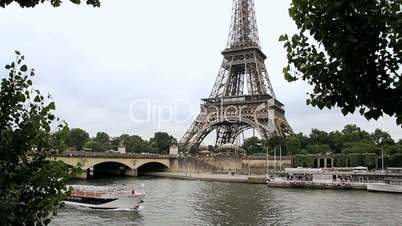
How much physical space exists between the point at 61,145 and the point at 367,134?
351ft

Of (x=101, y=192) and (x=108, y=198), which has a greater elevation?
(x=101, y=192)

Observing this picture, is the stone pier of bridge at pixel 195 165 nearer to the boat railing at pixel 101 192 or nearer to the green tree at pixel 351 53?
the boat railing at pixel 101 192

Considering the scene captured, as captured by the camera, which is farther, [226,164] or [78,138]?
[78,138]

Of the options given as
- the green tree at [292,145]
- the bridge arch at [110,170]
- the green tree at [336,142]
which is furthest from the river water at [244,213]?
the green tree at [336,142]

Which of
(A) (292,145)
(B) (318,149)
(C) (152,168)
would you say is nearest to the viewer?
(A) (292,145)

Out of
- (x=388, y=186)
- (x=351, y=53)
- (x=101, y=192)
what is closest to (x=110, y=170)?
(x=388, y=186)

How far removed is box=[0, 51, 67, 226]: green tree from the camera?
6238 millimetres

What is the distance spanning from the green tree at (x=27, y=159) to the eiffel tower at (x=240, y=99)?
8150 centimetres

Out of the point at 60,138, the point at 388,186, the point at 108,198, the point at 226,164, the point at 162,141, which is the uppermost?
the point at 162,141

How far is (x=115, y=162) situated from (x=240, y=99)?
27.7 m

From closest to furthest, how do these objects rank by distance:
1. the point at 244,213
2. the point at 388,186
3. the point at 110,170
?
1. the point at 244,213
2. the point at 388,186
3. the point at 110,170

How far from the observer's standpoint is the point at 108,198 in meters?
36.8

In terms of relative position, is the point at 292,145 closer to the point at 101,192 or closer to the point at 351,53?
the point at 101,192

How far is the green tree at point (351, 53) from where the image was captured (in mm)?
5469
